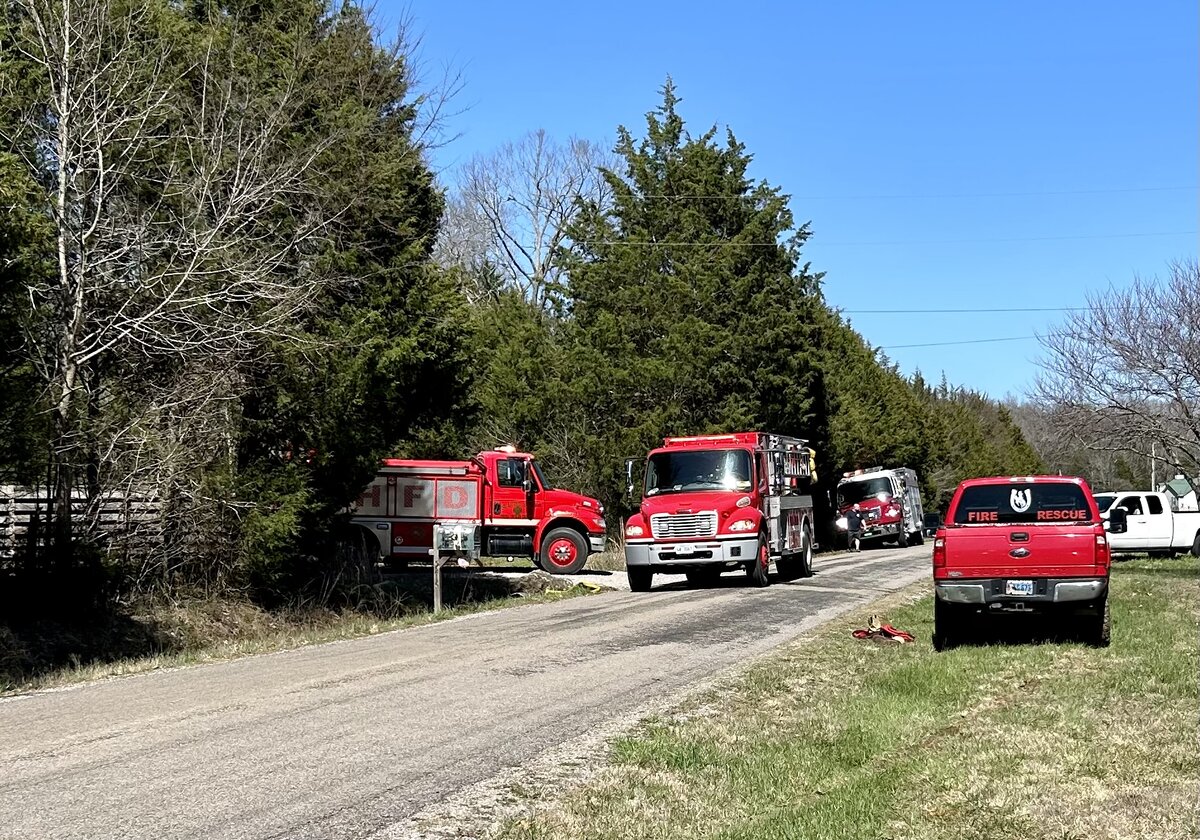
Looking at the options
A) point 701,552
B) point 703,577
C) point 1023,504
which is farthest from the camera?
point 703,577

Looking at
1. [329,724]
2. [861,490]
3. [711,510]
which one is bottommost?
[329,724]

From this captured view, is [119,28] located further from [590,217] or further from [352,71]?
[590,217]

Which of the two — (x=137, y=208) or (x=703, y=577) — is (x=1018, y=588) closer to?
(x=137, y=208)

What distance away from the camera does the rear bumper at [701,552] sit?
22.4m

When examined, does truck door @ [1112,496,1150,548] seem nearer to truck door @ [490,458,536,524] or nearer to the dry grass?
truck door @ [490,458,536,524]

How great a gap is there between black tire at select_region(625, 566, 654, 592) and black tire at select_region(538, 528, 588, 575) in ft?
16.4

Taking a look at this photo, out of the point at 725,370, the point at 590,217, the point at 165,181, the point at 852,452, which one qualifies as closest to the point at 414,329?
the point at 165,181

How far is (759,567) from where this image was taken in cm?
2286

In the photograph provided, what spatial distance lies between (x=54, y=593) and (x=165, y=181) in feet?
19.9

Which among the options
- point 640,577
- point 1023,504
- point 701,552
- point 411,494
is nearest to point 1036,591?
point 1023,504

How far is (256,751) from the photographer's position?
316 inches

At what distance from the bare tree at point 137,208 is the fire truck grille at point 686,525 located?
8112mm

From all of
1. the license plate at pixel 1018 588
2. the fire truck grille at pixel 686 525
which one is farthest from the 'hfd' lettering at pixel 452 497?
the license plate at pixel 1018 588

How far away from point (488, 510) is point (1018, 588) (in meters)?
16.9
